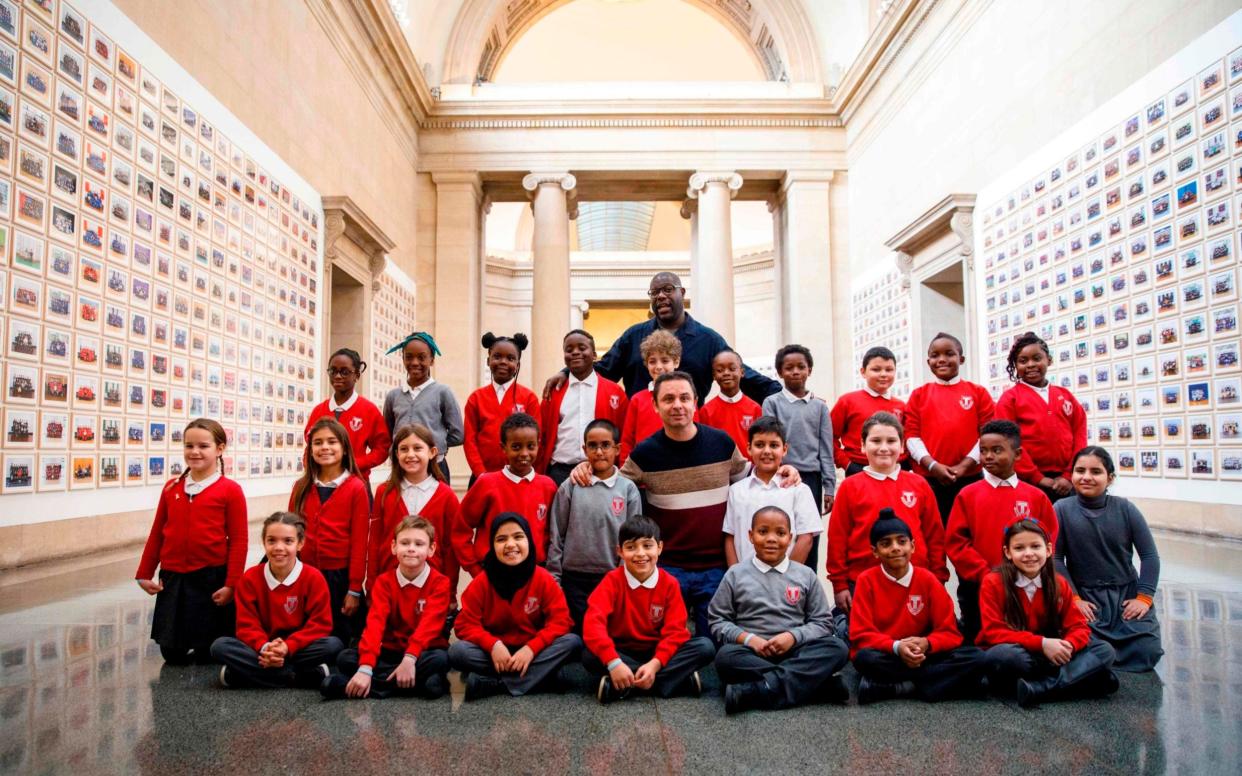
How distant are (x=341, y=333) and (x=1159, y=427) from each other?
43.4 ft

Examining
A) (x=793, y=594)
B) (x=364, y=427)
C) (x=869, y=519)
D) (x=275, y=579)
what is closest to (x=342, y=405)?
(x=364, y=427)

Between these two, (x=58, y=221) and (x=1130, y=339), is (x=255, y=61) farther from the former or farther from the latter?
(x=1130, y=339)

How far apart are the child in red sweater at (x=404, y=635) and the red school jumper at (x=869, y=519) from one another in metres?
2.13

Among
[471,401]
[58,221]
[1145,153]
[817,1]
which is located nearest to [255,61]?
[58,221]

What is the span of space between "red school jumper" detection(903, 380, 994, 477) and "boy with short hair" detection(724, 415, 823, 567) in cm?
159

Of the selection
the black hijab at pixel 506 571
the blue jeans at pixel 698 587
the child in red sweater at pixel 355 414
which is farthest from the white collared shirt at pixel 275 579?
the blue jeans at pixel 698 587

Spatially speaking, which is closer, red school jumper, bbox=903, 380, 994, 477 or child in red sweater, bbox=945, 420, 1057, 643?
child in red sweater, bbox=945, 420, 1057, 643

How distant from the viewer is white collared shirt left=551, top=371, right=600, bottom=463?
5629 mm

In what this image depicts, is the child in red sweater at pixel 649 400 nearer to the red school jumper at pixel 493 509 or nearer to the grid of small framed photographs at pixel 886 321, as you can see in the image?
the red school jumper at pixel 493 509

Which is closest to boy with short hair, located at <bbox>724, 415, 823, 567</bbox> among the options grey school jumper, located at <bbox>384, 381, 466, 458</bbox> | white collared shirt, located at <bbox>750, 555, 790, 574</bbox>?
white collared shirt, located at <bbox>750, 555, 790, 574</bbox>

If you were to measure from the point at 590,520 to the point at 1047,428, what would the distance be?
10.5 ft

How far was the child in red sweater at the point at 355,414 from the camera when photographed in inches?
228

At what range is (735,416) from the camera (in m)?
5.47

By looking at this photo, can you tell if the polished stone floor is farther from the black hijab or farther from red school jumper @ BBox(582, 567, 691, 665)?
the black hijab
